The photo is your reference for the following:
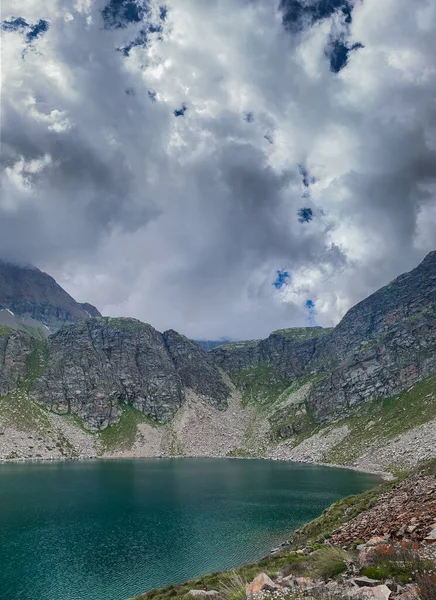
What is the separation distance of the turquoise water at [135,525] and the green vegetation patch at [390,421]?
146 feet

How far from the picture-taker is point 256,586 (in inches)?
739

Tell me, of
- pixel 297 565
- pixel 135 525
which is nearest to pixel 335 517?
pixel 297 565

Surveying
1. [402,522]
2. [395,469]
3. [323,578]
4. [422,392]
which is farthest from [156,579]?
[422,392]

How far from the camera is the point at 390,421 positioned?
7023 inches

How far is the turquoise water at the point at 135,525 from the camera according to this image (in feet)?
149

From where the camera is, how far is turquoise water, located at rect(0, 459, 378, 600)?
45312 mm

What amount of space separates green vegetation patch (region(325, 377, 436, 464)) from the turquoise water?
44.5 metres

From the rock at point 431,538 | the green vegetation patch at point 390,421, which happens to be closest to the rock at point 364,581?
the rock at point 431,538

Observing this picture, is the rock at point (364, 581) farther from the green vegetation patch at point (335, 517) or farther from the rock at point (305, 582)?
the green vegetation patch at point (335, 517)

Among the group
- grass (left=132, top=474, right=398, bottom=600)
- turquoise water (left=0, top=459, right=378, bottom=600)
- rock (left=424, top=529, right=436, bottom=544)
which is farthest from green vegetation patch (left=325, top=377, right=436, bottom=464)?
rock (left=424, top=529, right=436, bottom=544)

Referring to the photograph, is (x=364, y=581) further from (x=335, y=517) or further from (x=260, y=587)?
(x=335, y=517)

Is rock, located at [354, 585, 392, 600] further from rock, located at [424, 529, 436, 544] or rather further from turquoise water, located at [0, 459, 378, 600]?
turquoise water, located at [0, 459, 378, 600]

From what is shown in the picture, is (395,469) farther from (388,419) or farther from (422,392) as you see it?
(422,392)

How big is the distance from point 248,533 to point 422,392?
6083 inches
